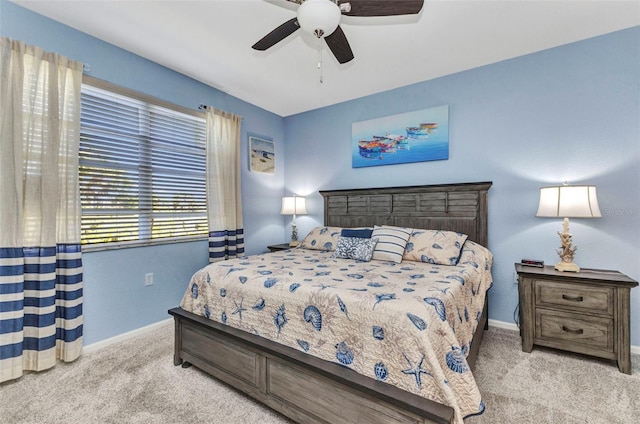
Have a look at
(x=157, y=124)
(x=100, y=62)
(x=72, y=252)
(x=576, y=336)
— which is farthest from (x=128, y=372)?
(x=576, y=336)

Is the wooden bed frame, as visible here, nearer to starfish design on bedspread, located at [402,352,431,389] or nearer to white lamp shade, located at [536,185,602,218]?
Answer: starfish design on bedspread, located at [402,352,431,389]

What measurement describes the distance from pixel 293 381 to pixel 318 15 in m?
2.07

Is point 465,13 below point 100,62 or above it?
above

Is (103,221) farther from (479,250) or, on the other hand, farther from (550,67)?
(550,67)

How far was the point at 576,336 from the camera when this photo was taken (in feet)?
7.33

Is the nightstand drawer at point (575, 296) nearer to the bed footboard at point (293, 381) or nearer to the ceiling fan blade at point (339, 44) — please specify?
the bed footboard at point (293, 381)

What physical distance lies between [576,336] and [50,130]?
4.35m

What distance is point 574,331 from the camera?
2244 millimetres

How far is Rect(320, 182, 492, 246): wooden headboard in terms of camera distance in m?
2.97

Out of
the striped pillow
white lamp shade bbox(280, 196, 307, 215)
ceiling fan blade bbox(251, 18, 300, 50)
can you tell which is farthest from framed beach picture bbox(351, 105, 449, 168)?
ceiling fan blade bbox(251, 18, 300, 50)

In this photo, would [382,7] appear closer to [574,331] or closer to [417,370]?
[417,370]

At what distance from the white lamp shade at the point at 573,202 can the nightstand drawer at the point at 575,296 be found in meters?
0.56

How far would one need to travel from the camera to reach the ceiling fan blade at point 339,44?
191 cm

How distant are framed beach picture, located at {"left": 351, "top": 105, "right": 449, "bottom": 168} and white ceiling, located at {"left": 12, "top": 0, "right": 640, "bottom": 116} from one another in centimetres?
45
